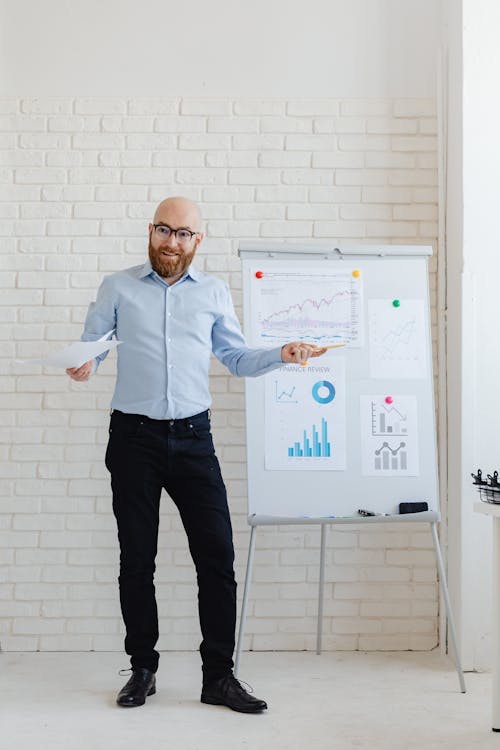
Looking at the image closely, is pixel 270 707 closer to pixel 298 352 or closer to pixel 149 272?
pixel 298 352

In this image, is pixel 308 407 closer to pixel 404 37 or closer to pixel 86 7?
pixel 404 37

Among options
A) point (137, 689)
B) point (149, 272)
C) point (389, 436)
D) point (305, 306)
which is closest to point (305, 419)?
point (389, 436)

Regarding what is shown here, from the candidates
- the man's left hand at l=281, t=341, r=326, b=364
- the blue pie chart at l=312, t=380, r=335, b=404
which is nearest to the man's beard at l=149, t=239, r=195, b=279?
the man's left hand at l=281, t=341, r=326, b=364

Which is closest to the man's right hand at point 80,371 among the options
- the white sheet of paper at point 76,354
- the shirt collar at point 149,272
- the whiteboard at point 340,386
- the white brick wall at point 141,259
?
the white sheet of paper at point 76,354

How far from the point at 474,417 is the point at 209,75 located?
6.01ft

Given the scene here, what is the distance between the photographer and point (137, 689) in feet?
9.65

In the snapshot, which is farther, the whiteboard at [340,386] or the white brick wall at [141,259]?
the white brick wall at [141,259]

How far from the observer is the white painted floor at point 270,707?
103 inches

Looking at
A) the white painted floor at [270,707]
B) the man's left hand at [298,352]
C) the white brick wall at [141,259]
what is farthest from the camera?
the white brick wall at [141,259]

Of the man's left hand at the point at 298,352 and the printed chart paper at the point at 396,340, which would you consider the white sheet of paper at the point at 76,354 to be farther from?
the printed chart paper at the point at 396,340

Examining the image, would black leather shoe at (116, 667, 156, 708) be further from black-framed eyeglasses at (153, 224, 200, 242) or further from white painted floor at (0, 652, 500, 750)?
black-framed eyeglasses at (153, 224, 200, 242)

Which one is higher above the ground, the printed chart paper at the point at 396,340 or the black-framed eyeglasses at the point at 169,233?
the black-framed eyeglasses at the point at 169,233

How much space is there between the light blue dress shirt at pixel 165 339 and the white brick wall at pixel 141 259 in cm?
60

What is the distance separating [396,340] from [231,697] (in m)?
1.41
